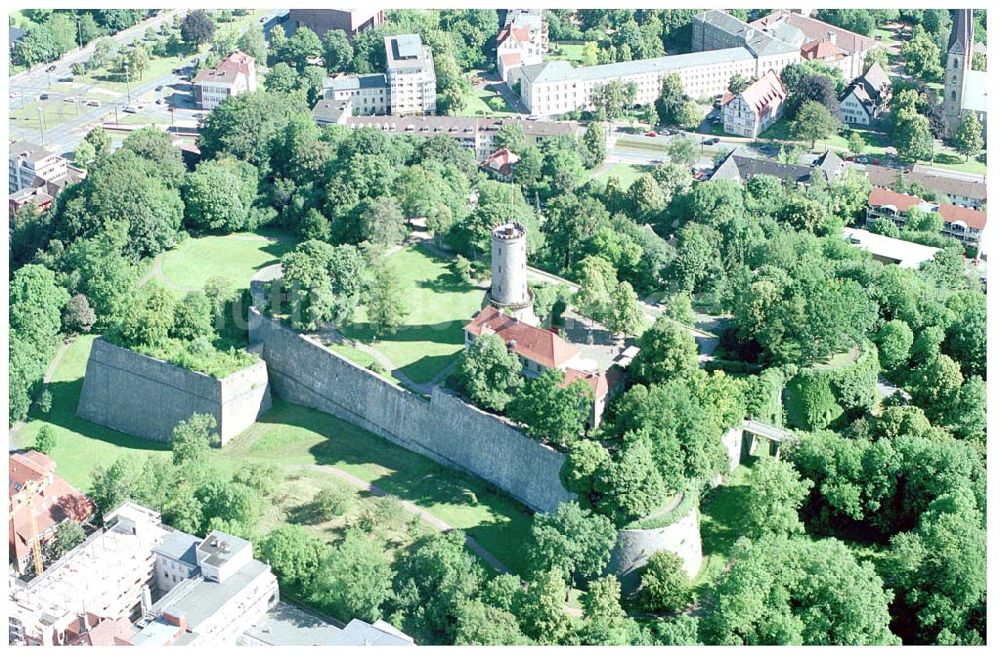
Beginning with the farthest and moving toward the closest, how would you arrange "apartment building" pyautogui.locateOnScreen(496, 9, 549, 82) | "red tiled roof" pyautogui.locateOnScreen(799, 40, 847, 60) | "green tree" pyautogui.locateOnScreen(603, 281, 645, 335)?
"apartment building" pyautogui.locateOnScreen(496, 9, 549, 82) → "red tiled roof" pyautogui.locateOnScreen(799, 40, 847, 60) → "green tree" pyautogui.locateOnScreen(603, 281, 645, 335)

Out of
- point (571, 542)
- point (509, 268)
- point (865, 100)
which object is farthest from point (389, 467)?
point (865, 100)

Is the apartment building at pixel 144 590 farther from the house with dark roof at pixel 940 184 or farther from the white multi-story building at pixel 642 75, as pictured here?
the white multi-story building at pixel 642 75

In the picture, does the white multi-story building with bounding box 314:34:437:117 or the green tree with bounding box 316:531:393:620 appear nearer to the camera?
the green tree with bounding box 316:531:393:620

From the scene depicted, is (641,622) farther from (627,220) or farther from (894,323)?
(627,220)

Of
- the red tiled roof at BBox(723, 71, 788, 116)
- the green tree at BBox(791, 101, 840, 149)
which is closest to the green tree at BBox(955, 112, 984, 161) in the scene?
the green tree at BBox(791, 101, 840, 149)

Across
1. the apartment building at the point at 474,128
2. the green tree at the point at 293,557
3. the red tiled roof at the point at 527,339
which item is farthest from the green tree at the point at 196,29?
the green tree at the point at 293,557

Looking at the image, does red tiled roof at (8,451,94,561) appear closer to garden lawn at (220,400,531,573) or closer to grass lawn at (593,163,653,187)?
garden lawn at (220,400,531,573)

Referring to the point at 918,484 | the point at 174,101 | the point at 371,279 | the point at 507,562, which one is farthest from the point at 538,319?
the point at 174,101
